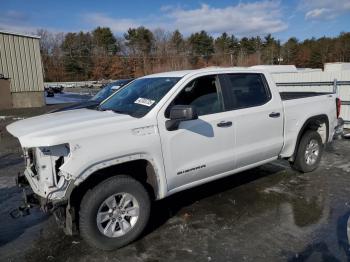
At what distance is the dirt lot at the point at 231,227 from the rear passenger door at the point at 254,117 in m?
0.68

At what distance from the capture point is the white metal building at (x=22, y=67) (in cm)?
2117

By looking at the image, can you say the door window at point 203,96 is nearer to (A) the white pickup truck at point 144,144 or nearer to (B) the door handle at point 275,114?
(A) the white pickup truck at point 144,144

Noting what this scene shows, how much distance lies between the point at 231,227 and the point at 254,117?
5.27 feet

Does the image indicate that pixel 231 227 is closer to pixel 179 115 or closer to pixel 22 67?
pixel 179 115

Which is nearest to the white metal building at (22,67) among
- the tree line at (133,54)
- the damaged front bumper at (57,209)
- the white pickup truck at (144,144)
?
the white pickup truck at (144,144)

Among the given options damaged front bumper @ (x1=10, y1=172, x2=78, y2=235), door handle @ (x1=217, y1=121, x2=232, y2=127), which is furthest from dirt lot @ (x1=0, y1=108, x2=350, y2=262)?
door handle @ (x1=217, y1=121, x2=232, y2=127)

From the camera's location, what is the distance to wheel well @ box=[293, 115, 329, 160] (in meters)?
5.72

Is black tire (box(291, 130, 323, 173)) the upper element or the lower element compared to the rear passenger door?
lower

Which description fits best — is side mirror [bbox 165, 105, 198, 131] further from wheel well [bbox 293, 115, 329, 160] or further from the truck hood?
wheel well [bbox 293, 115, 329, 160]

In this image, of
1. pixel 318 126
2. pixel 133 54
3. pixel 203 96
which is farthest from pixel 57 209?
pixel 133 54

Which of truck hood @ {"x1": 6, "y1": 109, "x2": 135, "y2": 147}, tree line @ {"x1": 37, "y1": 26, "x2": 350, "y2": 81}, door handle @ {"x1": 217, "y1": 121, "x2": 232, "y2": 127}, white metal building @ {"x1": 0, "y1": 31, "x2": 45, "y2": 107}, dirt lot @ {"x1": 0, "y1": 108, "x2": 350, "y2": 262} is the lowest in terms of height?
dirt lot @ {"x1": 0, "y1": 108, "x2": 350, "y2": 262}

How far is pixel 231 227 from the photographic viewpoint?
13.5 ft

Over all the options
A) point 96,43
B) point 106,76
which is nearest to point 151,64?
point 106,76

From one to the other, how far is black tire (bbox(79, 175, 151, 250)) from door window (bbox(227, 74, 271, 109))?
6.04 ft
